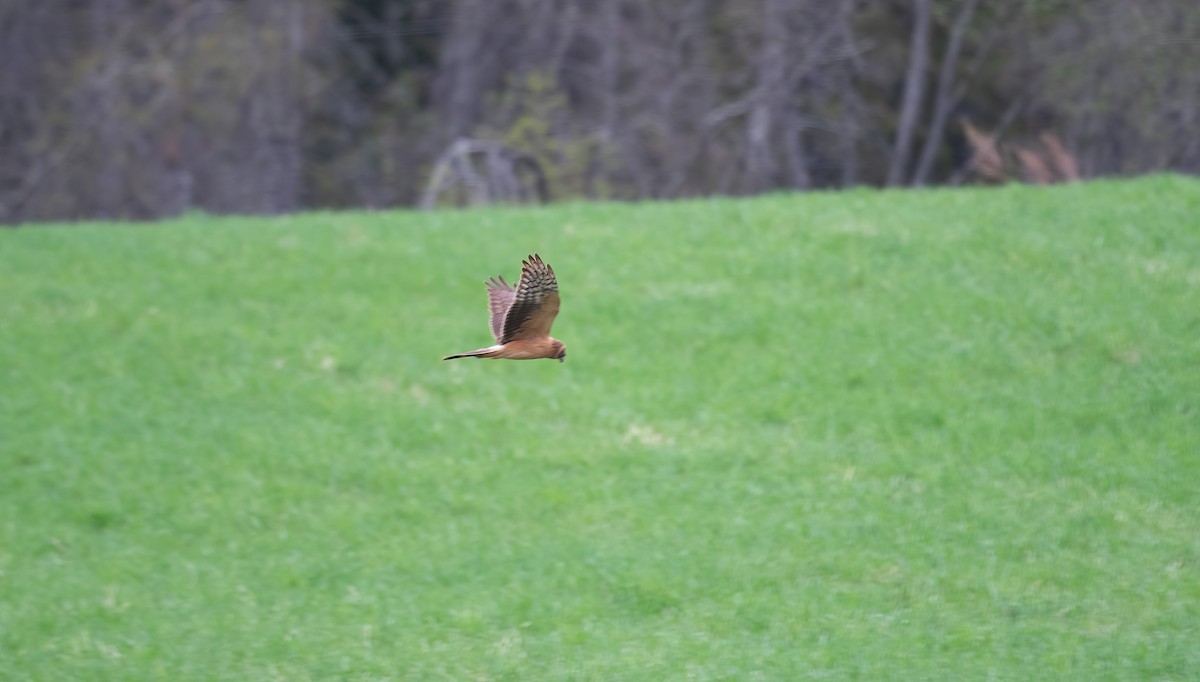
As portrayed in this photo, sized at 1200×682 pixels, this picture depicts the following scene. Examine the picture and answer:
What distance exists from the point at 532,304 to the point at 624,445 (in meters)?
4.27

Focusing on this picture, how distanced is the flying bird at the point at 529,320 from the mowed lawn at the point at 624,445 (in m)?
2.00

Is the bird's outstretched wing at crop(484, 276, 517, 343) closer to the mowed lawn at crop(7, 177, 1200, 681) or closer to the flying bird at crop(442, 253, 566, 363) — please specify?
the flying bird at crop(442, 253, 566, 363)

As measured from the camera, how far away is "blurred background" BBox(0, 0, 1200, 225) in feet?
59.5

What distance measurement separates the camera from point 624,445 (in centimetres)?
1013

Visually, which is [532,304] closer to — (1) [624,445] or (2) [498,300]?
(2) [498,300]

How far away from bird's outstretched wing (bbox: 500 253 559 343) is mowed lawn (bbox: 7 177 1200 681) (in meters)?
2.11

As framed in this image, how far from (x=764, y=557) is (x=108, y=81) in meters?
14.9

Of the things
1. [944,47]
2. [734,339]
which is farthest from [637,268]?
[944,47]

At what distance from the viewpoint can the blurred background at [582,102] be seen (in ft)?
59.5

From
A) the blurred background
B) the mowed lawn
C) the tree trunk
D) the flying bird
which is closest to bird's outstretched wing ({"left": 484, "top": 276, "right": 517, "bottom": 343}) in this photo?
the flying bird

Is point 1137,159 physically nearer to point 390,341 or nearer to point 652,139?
point 652,139

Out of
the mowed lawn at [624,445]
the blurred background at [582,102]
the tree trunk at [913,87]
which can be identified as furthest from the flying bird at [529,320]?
the tree trunk at [913,87]

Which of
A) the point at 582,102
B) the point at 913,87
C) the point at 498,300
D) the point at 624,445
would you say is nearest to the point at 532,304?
the point at 498,300

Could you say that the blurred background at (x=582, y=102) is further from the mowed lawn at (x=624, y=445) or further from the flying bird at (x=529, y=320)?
the flying bird at (x=529, y=320)
